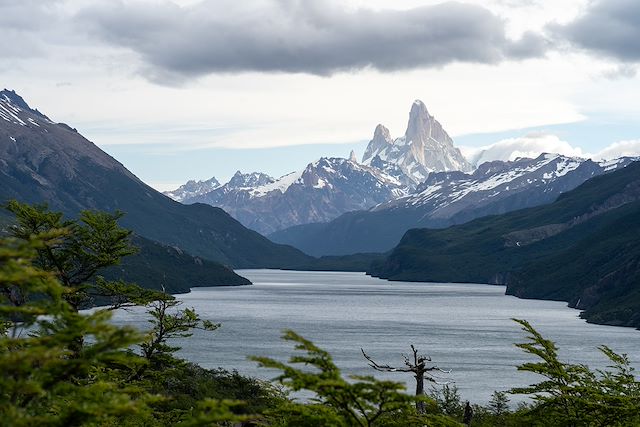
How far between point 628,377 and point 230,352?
134m

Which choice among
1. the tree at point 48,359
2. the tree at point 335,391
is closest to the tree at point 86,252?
the tree at point 335,391

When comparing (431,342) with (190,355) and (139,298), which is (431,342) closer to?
(190,355)

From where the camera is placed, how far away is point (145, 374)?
55.9m

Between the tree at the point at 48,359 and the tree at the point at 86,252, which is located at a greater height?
the tree at the point at 86,252

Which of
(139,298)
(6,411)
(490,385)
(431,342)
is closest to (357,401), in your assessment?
(6,411)

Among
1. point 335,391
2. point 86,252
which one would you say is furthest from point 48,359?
point 86,252

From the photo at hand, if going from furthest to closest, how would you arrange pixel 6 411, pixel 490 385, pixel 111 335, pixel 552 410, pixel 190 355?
pixel 190 355 → pixel 490 385 → pixel 552 410 → pixel 111 335 → pixel 6 411

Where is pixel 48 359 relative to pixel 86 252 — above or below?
below

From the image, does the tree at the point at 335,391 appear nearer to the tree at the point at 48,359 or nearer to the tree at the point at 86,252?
the tree at the point at 48,359

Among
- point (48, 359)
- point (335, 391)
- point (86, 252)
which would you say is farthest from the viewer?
point (86, 252)

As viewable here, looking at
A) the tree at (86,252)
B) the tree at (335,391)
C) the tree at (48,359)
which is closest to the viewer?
the tree at (48,359)

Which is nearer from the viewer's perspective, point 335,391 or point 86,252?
point 335,391

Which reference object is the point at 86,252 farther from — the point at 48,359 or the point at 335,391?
the point at 48,359

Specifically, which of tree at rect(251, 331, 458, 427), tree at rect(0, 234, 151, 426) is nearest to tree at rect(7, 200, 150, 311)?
tree at rect(251, 331, 458, 427)
